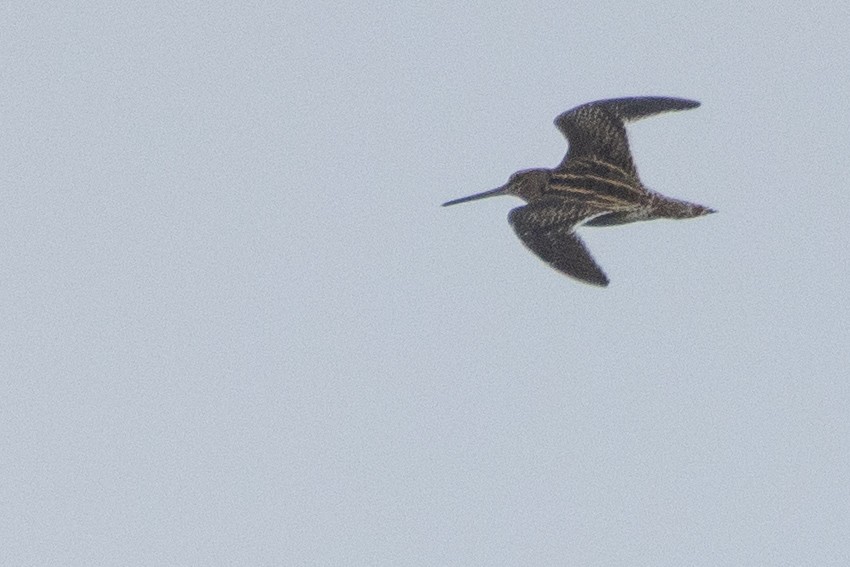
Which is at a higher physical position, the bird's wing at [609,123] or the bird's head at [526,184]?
the bird's wing at [609,123]

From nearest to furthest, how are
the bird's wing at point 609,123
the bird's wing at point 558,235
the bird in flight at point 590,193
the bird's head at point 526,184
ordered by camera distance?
the bird's wing at point 558,235 < the bird in flight at point 590,193 < the bird's wing at point 609,123 < the bird's head at point 526,184

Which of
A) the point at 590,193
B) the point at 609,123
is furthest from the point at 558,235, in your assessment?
the point at 609,123

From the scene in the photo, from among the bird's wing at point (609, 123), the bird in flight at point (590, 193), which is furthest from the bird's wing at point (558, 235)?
the bird's wing at point (609, 123)

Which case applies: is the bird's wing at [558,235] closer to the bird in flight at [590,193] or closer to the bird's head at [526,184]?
the bird in flight at [590,193]

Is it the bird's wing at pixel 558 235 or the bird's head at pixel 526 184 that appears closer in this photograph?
the bird's wing at pixel 558 235

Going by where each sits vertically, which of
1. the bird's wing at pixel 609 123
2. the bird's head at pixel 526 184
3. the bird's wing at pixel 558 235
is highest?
the bird's wing at pixel 609 123

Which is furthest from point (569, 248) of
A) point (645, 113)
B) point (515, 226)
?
point (645, 113)

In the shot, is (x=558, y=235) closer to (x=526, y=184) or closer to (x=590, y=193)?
(x=590, y=193)

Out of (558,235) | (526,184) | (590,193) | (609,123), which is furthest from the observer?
(526,184)
